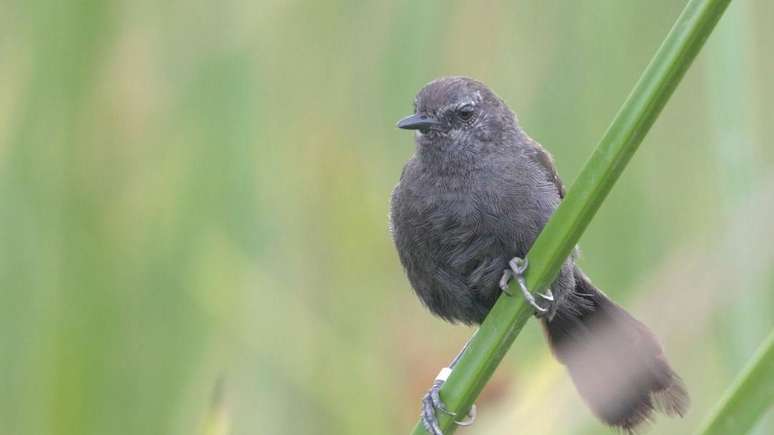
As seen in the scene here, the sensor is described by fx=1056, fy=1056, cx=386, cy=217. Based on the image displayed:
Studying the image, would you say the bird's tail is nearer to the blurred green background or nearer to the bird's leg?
the blurred green background

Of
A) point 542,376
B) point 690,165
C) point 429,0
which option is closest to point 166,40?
point 429,0

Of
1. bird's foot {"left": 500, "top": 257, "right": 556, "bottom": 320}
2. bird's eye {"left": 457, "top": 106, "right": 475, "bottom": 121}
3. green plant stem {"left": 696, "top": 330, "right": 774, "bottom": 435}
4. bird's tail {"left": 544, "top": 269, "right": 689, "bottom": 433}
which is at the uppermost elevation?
green plant stem {"left": 696, "top": 330, "right": 774, "bottom": 435}

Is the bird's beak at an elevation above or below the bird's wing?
below

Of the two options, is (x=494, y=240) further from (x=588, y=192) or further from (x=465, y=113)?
(x=588, y=192)

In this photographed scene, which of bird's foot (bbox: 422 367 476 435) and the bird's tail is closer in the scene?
bird's foot (bbox: 422 367 476 435)

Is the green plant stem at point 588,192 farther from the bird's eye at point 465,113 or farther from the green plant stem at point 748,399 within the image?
the bird's eye at point 465,113

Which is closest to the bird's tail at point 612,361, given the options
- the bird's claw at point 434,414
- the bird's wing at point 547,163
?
the bird's wing at point 547,163

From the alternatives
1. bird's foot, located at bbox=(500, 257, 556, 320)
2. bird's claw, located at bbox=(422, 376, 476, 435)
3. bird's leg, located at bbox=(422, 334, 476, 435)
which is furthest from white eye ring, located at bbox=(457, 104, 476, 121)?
bird's claw, located at bbox=(422, 376, 476, 435)

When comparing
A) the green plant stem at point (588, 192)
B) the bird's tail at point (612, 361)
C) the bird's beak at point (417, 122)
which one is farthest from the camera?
the bird's beak at point (417, 122)
